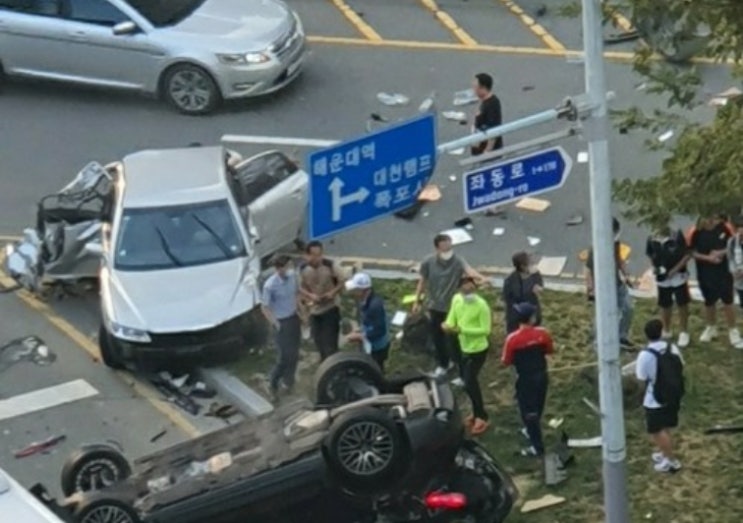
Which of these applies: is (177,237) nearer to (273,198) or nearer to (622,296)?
(273,198)

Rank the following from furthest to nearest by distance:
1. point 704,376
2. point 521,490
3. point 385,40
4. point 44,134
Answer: point 385,40 → point 44,134 → point 704,376 → point 521,490

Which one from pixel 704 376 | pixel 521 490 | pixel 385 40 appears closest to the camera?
pixel 521 490

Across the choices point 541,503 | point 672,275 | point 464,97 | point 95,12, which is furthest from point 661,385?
point 95,12

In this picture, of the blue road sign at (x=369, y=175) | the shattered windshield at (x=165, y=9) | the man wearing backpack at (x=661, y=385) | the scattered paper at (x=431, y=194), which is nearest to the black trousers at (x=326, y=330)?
the man wearing backpack at (x=661, y=385)

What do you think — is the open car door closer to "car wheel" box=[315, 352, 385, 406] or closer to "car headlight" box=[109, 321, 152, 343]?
"car headlight" box=[109, 321, 152, 343]

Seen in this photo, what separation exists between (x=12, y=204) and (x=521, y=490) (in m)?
8.05

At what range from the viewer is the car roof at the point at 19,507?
1090 cm

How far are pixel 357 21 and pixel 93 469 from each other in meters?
11.2

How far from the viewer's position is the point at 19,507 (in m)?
11.0

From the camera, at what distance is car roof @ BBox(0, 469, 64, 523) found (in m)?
10.9

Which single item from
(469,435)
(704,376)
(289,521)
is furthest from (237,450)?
(704,376)

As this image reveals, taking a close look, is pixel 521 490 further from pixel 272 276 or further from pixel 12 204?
pixel 12 204

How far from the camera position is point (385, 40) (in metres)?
25.2

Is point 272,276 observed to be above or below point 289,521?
above
